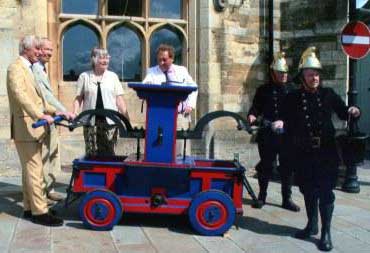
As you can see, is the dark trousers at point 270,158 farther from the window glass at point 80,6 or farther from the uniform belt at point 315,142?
the window glass at point 80,6

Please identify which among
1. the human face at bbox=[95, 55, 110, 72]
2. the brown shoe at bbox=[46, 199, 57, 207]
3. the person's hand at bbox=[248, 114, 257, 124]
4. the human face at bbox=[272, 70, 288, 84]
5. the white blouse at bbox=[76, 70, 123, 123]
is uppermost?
the human face at bbox=[95, 55, 110, 72]

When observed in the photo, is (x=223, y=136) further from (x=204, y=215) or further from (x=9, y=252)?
(x=9, y=252)

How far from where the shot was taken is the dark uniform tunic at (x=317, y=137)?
516 centimetres

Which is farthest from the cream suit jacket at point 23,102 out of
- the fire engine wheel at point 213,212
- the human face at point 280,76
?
the human face at point 280,76

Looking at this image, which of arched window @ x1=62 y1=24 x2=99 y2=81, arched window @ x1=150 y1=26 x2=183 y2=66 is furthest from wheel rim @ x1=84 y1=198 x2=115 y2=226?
arched window @ x1=150 y1=26 x2=183 y2=66

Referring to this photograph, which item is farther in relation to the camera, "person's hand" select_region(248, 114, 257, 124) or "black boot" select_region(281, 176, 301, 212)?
"black boot" select_region(281, 176, 301, 212)

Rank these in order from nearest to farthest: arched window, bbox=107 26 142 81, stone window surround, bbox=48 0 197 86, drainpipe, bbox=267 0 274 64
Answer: stone window surround, bbox=48 0 197 86, arched window, bbox=107 26 142 81, drainpipe, bbox=267 0 274 64

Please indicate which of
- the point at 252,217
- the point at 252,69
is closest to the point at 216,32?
the point at 252,69

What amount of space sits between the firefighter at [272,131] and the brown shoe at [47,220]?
7.20 ft

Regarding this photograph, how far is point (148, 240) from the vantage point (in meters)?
5.11

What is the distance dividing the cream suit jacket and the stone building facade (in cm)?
247

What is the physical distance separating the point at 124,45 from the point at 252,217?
3.70m

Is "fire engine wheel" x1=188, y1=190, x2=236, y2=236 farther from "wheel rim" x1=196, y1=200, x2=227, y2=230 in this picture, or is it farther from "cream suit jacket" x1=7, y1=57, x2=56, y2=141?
"cream suit jacket" x1=7, y1=57, x2=56, y2=141

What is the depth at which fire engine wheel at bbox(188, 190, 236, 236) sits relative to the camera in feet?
17.5
